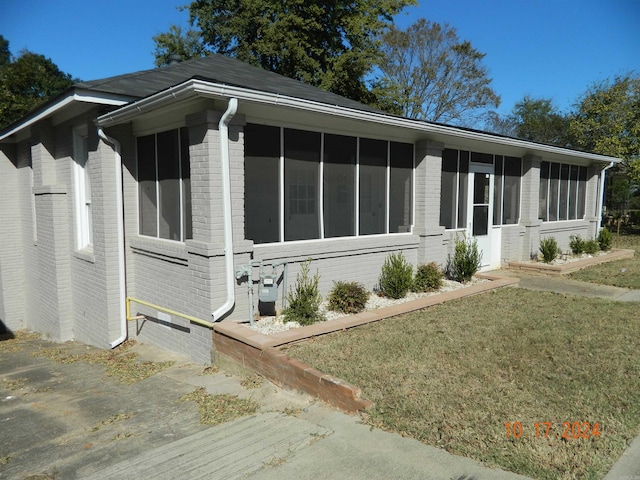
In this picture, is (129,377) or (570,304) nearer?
(129,377)

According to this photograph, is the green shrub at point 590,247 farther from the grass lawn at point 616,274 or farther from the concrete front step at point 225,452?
the concrete front step at point 225,452

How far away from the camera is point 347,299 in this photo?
638cm

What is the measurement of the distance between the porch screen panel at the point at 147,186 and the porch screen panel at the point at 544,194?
1007 cm

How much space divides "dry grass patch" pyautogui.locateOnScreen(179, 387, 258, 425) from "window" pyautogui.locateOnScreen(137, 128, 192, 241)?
238 centimetres

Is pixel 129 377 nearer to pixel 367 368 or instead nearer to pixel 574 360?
pixel 367 368

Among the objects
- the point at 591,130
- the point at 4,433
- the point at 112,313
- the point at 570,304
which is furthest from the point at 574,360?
the point at 591,130

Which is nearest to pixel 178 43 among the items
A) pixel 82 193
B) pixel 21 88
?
pixel 21 88

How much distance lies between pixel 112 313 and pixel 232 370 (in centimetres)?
285

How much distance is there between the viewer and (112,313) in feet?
23.0

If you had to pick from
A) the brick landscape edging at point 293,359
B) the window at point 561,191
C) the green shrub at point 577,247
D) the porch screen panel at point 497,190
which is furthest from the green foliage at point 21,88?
the green shrub at point 577,247

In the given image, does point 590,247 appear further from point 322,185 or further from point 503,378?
point 503,378
